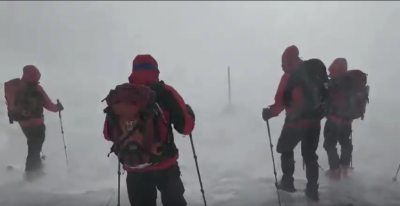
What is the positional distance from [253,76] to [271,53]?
709 centimetres

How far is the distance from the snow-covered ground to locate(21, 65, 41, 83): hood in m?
1.62

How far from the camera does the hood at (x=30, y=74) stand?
267 inches

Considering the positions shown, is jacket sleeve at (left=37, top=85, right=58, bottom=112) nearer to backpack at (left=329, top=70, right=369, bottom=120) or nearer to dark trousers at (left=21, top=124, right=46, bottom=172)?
dark trousers at (left=21, top=124, right=46, bottom=172)

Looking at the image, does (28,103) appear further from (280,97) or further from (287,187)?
(287,187)

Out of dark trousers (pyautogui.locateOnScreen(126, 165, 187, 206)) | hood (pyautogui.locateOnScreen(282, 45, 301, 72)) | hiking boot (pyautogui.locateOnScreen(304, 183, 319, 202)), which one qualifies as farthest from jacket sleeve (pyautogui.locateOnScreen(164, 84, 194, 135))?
hiking boot (pyautogui.locateOnScreen(304, 183, 319, 202))

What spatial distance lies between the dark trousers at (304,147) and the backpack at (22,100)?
399 centimetres

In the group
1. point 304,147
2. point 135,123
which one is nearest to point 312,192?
point 304,147

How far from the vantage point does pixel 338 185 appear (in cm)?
650

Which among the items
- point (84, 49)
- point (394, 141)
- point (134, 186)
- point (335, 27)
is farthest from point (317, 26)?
point (134, 186)

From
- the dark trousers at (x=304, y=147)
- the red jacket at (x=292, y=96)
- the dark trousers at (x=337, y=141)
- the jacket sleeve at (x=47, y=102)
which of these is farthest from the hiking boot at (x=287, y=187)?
the jacket sleeve at (x=47, y=102)

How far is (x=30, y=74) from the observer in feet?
22.4

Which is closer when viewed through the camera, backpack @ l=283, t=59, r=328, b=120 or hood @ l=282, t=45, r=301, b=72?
backpack @ l=283, t=59, r=328, b=120

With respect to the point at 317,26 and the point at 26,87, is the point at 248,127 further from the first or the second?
the point at 317,26

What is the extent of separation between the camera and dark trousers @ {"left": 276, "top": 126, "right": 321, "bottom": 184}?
587 centimetres
